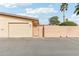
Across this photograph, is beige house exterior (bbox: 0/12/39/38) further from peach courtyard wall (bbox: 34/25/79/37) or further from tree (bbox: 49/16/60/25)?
tree (bbox: 49/16/60/25)

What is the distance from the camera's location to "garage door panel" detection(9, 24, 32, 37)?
31777 mm

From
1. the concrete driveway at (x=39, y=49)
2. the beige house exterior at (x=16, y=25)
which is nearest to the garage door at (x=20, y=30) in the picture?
the beige house exterior at (x=16, y=25)

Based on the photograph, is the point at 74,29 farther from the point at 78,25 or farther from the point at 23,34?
the point at 23,34

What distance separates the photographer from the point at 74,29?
112 feet

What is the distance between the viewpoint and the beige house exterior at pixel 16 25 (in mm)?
31703

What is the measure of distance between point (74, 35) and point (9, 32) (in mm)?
9118

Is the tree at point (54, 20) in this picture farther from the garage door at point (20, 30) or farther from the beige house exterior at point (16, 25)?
the garage door at point (20, 30)

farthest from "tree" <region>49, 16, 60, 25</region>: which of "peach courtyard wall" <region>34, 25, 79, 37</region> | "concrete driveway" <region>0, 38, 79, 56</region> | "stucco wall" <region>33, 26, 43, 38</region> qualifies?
"concrete driveway" <region>0, 38, 79, 56</region>

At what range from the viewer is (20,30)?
105 ft

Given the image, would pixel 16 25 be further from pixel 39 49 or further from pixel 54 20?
pixel 39 49

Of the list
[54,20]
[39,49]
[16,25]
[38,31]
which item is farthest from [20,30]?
[39,49]

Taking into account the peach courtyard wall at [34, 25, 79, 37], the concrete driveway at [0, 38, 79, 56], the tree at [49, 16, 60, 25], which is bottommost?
the concrete driveway at [0, 38, 79, 56]

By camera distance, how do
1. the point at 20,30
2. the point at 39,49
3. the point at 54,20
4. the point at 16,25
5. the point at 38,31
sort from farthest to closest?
the point at 54,20, the point at 38,31, the point at 16,25, the point at 20,30, the point at 39,49

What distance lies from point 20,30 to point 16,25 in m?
0.89
